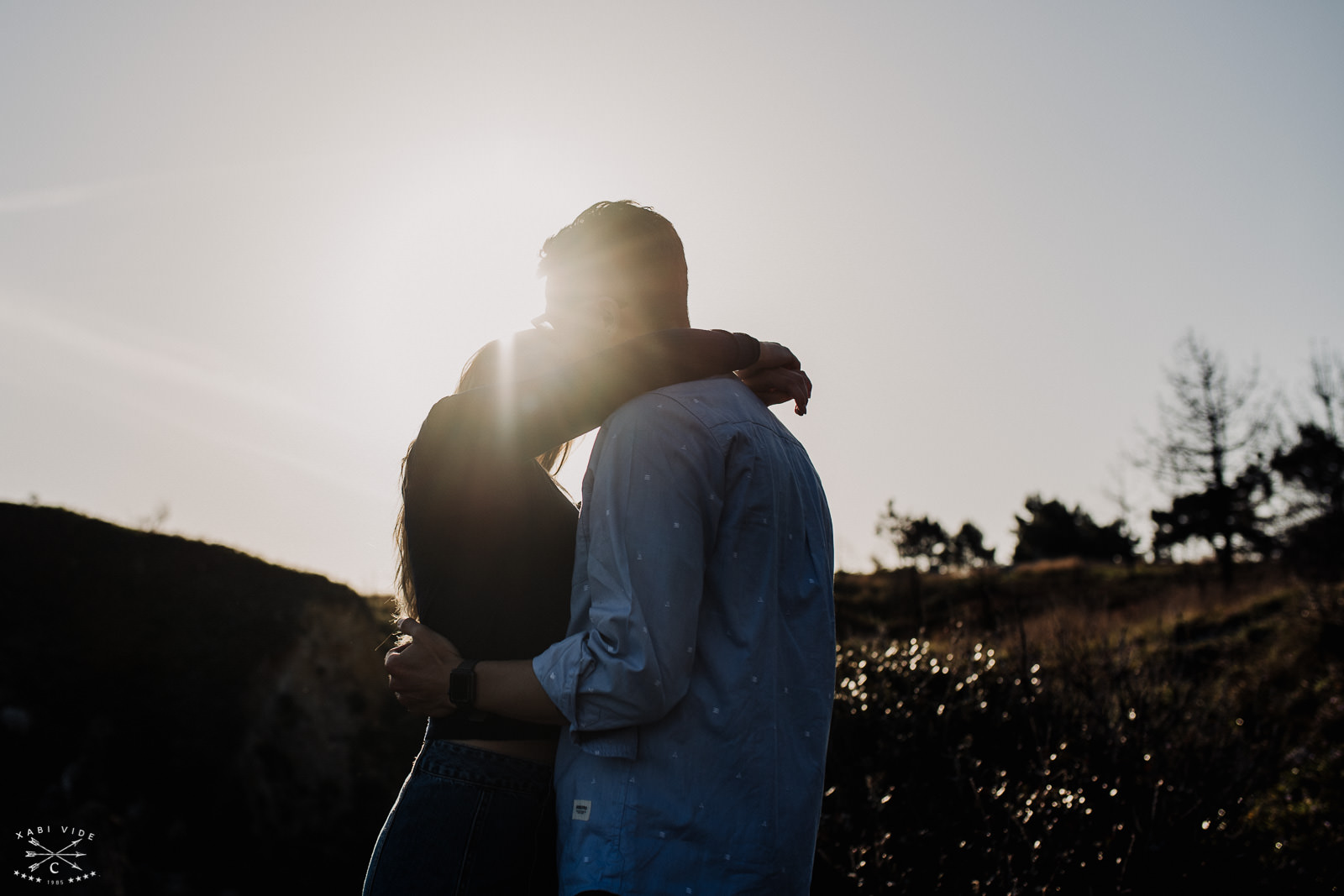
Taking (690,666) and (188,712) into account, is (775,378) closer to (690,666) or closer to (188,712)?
→ (690,666)

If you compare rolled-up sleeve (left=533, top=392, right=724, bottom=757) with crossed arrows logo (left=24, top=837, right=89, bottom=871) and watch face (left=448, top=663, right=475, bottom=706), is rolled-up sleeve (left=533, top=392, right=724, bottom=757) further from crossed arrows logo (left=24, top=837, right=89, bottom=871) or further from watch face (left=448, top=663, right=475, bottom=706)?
crossed arrows logo (left=24, top=837, right=89, bottom=871)

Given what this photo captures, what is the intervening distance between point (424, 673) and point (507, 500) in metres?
0.39

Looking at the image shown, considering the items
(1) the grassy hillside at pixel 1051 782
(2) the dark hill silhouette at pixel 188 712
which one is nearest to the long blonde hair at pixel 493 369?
(1) the grassy hillside at pixel 1051 782

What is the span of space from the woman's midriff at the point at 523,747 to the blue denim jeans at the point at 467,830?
0.03ft

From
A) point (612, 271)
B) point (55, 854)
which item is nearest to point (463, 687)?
point (612, 271)

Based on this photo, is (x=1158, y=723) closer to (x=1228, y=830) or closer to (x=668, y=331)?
(x=1228, y=830)

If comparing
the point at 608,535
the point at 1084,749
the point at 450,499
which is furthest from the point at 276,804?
the point at 1084,749

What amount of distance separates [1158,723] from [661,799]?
553cm

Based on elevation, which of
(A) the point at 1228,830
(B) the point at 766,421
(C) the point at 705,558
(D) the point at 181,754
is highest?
(B) the point at 766,421

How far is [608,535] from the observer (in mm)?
1448

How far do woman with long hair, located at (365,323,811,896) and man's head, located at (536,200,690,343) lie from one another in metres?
0.15

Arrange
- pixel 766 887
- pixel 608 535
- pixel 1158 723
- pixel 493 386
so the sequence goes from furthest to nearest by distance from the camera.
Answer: pixel 1158 723 < pixel 493 386 < pixel 608 535 < pixel 766 887

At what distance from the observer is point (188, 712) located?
4.97 meters

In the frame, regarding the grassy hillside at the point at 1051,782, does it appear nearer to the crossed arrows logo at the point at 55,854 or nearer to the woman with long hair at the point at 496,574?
the woman with long hair at the point at 496,574
